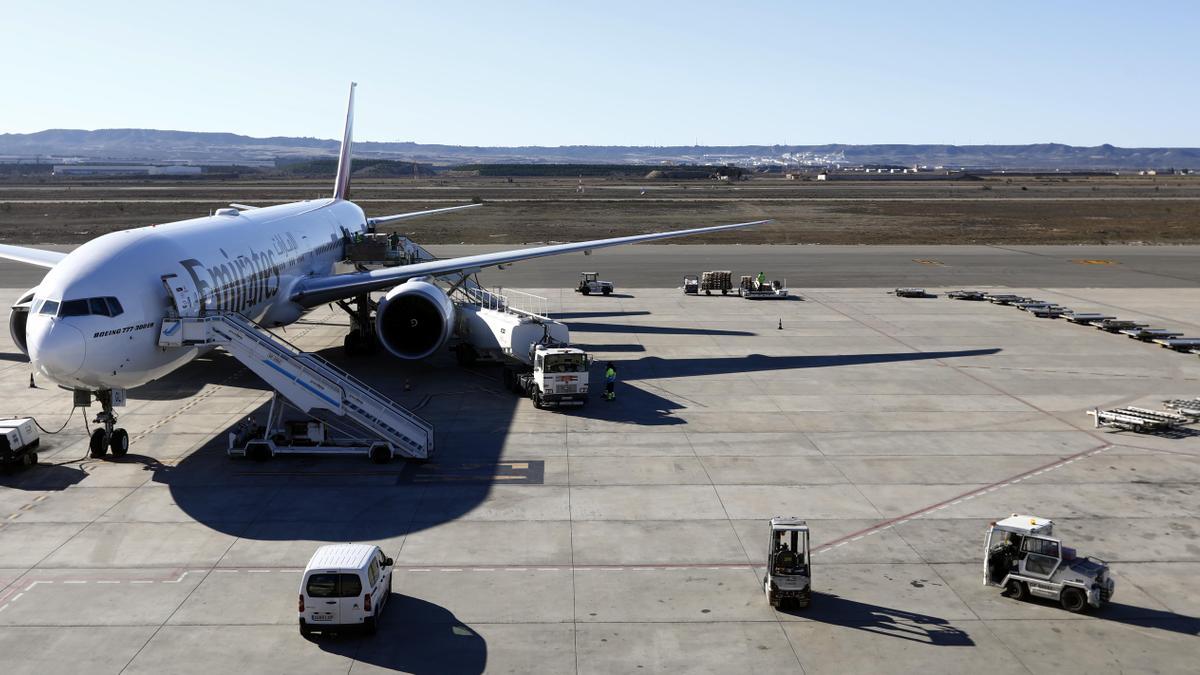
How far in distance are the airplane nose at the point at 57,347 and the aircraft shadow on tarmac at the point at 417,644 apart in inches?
449

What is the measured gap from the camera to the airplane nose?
23953 mm

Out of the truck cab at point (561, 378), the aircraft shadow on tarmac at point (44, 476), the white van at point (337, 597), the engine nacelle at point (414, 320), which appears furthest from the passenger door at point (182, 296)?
the white van at point (337, 597)

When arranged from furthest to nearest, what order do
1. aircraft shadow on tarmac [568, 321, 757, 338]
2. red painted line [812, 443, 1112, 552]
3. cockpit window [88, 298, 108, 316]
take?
aircraft shadow on tarmac [568, 321, 757, 338], cockpit window [88, 298, 108, 316], red painted line [812, 443, 1112, 552]

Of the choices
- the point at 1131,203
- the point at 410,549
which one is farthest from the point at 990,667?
the point at 1131,203

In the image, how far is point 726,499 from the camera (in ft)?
78.8

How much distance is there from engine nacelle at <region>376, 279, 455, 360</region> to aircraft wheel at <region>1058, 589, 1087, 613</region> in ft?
77.8

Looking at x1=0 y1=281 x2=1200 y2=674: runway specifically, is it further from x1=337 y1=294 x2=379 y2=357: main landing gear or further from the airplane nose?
the airplane nose

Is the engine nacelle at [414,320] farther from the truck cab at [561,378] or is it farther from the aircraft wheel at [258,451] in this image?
the aircraft wheel at [258,451]

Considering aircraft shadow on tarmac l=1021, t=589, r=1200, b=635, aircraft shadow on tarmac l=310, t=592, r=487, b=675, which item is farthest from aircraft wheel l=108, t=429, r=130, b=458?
aircraft shadow on tarmac l=1021, t=589, r=1200, b=635

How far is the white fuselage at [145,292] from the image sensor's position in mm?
24359

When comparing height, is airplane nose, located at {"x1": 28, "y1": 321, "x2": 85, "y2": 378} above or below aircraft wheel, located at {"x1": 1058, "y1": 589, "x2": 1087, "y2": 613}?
above

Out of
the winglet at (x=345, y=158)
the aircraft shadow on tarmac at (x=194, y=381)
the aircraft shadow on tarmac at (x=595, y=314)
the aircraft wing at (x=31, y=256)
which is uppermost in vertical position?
the winglet at (x=345, y=158)

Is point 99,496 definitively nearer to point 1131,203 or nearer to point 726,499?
point 726,499

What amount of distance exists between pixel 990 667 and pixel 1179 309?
45.1 m
